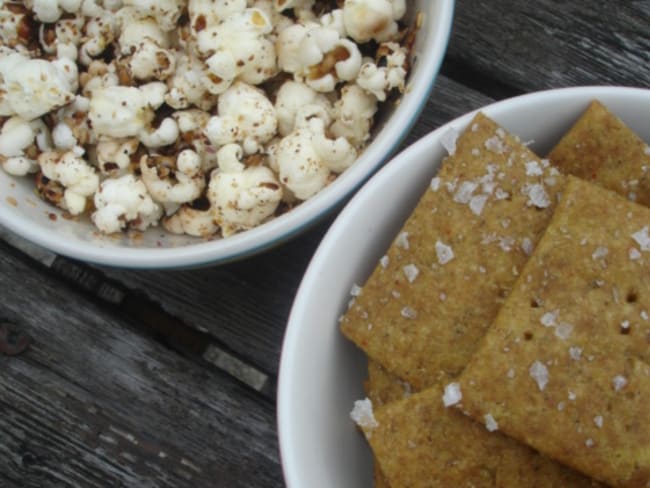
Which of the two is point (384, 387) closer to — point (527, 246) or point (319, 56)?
point (527, 246)

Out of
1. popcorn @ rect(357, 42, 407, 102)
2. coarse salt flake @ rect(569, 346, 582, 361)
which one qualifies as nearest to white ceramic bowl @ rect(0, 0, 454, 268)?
popcorn @ rect(357, 42, 407, 102)

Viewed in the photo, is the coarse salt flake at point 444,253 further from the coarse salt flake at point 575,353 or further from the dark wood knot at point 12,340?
the dark wood knot at point 12,340

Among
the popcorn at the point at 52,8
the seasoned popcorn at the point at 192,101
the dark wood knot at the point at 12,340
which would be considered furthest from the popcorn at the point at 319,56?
the dark wood knot at the point at 12,340

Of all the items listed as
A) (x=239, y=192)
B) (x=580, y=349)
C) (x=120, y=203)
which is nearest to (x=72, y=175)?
(x=120, y=203)

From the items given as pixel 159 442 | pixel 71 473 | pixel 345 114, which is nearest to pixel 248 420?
pixel 159 442

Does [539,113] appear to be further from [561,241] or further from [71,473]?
[71,473]
